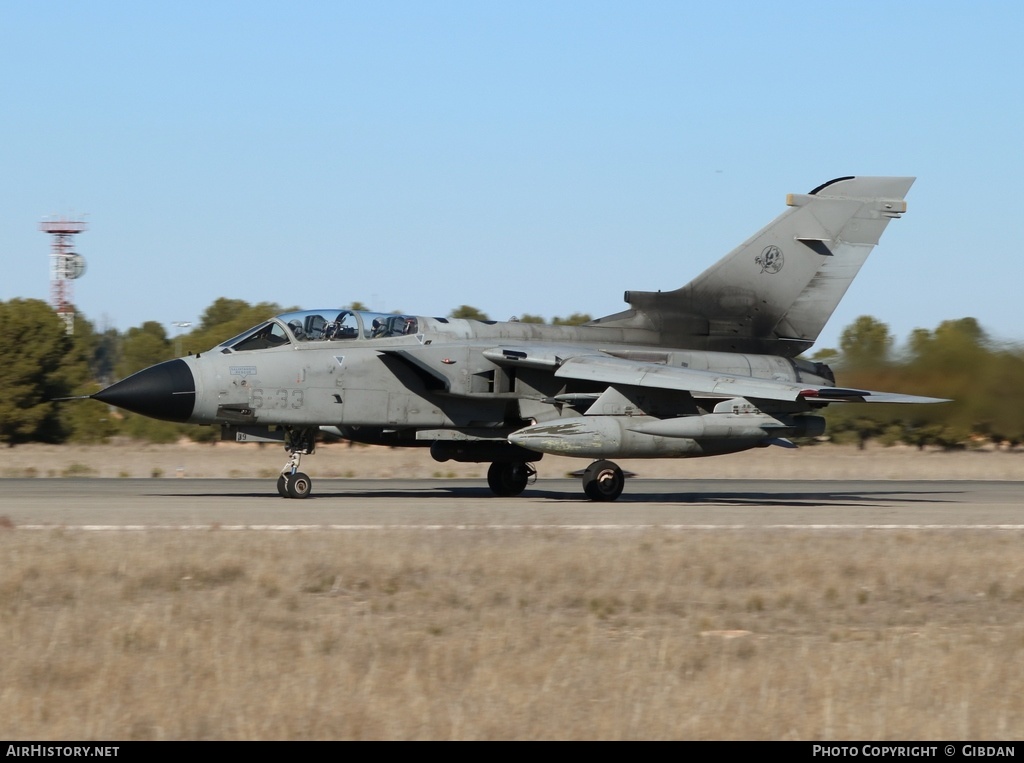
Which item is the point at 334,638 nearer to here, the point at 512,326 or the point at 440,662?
the point at 440,662

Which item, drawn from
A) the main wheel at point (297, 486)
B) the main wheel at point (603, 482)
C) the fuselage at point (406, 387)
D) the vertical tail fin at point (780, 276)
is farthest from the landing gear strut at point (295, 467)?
the vertical tail fin at point (780, 276)

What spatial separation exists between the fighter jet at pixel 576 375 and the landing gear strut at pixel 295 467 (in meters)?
0.02

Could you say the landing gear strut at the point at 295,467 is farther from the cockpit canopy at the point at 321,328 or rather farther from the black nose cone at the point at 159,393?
the black nose cone at the point at 159,393

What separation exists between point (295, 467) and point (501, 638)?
37.9 feet

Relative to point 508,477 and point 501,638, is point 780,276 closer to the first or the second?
point 508,477

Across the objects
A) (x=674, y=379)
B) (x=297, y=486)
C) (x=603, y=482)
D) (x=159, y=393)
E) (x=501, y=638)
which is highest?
(x=674, y=379)

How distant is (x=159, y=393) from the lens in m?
17.2

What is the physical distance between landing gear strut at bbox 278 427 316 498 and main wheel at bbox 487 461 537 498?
351 cm

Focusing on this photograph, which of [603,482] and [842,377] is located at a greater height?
[842,377]

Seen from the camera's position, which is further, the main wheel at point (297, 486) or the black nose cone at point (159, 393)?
the main wheel at point (297, 486)

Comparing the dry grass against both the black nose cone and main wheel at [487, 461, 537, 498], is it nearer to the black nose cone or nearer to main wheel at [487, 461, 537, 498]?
the black nose cone

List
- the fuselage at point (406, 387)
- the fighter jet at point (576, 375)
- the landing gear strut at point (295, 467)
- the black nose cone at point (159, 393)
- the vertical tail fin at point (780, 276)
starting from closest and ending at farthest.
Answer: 1. the black nose cone at point (159, 393)
2. the fuselage at point (406, 387)
3. the fighter jet at point (576, 375)
4. the landing gear strut at point (295, 467)
5. the vertical tail fin at point (780, 276)

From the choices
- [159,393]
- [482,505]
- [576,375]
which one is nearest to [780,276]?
[576,375]

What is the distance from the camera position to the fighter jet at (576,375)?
714 inches
